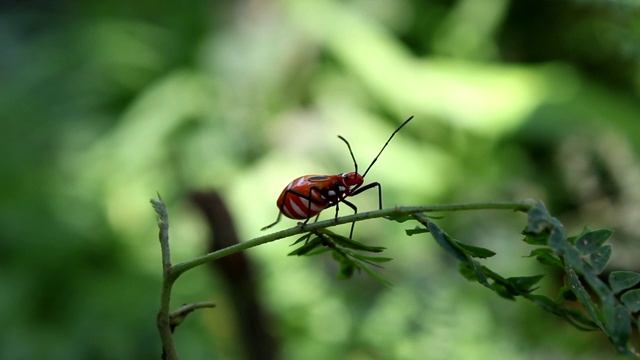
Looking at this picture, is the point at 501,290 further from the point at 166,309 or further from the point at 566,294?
the point at 166,309

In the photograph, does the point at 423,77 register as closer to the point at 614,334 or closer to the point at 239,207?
the point at 239,207

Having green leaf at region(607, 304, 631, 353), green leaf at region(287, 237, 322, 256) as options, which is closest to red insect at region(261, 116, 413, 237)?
green leaf at region(287, 237, 322, 256)

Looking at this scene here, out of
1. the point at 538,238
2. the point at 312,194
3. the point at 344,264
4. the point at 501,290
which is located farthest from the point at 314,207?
the point at 538,238

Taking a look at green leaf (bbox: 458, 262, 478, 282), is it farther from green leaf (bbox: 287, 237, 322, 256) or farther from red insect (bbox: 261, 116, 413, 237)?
red insect (bbox: 261, 116, 413, 237)

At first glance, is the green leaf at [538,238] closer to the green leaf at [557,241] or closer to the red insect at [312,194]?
the green leaf at [557,241]

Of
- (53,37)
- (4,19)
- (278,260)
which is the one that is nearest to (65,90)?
(53,37)
